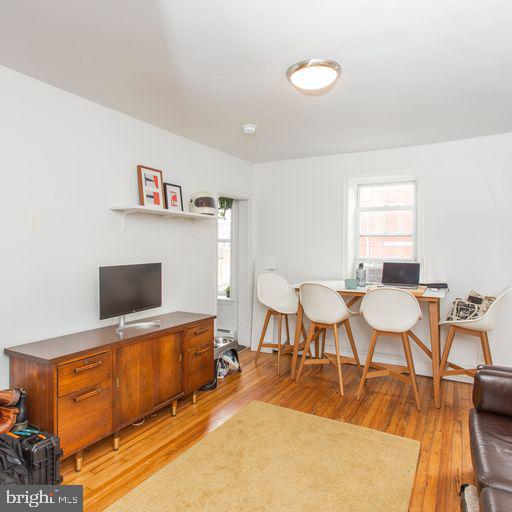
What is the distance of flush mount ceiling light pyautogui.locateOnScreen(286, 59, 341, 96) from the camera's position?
7.02ft

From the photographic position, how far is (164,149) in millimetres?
3482

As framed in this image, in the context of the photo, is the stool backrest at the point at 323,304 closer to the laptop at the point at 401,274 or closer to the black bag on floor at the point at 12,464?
the laptop at the point at 401,274

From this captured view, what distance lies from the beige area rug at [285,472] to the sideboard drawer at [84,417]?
1.51 ft

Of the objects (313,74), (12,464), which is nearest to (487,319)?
(313,74)

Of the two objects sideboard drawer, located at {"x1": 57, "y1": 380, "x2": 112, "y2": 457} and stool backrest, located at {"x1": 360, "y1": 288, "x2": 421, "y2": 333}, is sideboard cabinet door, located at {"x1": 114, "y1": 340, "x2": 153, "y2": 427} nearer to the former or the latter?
sideboard drawer, located at {"x1": 57, "y1": 380, "x2": 112, "y2": 457}

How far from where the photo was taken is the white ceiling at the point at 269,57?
1.71m

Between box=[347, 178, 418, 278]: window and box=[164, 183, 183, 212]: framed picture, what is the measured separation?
199 centimetres

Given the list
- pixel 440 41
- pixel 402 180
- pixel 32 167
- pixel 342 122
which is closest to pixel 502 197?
pixel 402 180

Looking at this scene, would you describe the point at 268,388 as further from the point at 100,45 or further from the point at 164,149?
the point at 100,45

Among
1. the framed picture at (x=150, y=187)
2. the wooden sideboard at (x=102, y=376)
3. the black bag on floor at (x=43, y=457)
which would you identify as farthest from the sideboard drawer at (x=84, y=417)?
the framed picture at (x=150, y=187)

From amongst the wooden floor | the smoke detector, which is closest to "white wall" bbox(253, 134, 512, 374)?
the wooden floor

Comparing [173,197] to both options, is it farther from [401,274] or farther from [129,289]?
[401,274]

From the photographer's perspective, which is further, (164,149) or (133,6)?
(164,149)

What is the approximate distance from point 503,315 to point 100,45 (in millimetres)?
4017
